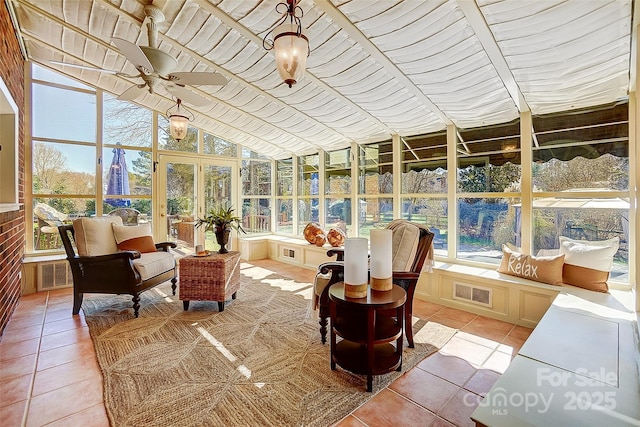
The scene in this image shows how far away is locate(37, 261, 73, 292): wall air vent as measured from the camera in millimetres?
4125

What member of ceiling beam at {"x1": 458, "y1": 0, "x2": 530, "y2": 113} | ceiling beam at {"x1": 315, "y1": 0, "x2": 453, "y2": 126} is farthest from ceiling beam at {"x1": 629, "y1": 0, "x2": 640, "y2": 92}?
ceiling beam at {"x1": 315, "y1": 0, "x2": 453, "y2": 126}

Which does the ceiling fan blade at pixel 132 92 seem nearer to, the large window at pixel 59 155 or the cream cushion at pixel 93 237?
the cream cushion at pixel 93 237

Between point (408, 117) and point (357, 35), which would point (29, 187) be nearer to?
point (357, 35)

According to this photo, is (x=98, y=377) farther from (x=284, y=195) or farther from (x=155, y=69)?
(x=284, y=195)

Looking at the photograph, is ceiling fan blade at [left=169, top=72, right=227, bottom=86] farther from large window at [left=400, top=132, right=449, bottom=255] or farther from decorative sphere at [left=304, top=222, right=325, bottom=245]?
decorative sphere at [left=304, top=222, right=325, bottom=245]

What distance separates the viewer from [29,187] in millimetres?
4340

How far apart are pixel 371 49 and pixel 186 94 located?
1.90 meters

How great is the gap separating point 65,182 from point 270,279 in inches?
139

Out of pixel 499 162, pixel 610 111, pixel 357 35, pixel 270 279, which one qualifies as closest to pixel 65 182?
pixel 270 279

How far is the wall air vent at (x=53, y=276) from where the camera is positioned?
4.12 m

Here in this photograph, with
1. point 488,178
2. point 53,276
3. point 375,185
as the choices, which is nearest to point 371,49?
point 488,178

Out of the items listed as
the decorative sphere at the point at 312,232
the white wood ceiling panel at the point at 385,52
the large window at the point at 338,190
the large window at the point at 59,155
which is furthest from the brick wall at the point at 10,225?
the large window at the point at 338,190

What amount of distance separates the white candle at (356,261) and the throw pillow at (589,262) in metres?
2.33

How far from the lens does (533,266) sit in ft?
10.2
